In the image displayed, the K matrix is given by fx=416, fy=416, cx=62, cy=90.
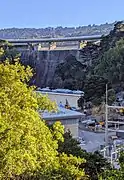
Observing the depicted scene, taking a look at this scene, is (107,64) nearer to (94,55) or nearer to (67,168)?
(94,55)

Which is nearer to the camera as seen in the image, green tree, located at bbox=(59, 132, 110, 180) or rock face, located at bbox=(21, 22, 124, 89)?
green tree, located at bbox=(59, 132, 110, 180)

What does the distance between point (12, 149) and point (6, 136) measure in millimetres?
226

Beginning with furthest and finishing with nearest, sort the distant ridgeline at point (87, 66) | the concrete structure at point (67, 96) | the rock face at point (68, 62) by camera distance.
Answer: the rock face at point (68, 62) < the concrete structure at point (67, 96) < the distant ridgeline at point (87, 66)

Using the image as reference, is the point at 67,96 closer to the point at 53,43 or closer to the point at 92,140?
the point at 92,140

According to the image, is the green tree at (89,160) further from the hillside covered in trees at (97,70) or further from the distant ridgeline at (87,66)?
the distant ridgeline at (87,66)

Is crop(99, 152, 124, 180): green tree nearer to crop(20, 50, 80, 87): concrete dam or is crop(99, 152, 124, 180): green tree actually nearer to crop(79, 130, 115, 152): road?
crop(79, 130, 115, 152): road

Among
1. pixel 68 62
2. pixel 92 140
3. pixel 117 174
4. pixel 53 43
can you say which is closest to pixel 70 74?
pixel 68 62

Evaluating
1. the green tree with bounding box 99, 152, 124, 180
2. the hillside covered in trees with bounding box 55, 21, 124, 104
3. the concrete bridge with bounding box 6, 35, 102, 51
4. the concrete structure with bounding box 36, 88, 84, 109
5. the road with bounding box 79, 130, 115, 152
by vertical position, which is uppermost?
the concrete bridge with bounding box 6, 35, 102, 51

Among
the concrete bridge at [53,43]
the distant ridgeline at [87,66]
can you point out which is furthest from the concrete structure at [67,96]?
the concrete bridge at [53,43]

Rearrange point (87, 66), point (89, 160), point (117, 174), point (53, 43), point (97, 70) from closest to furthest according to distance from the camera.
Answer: point (117, 174) → point (89, 160) → point (97, 70) → point (87, 66) → point (53, 43)

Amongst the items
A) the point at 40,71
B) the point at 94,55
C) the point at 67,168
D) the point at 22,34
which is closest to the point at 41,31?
the point at 22,34

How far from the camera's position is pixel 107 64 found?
40656 millimetres

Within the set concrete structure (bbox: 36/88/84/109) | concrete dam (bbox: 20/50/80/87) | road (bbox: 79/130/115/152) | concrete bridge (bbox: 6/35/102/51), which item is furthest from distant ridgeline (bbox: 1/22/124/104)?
concrete bridge (bbox: 6/35/102/51)

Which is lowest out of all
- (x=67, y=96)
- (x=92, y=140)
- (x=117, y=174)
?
(x=92, y=140)
